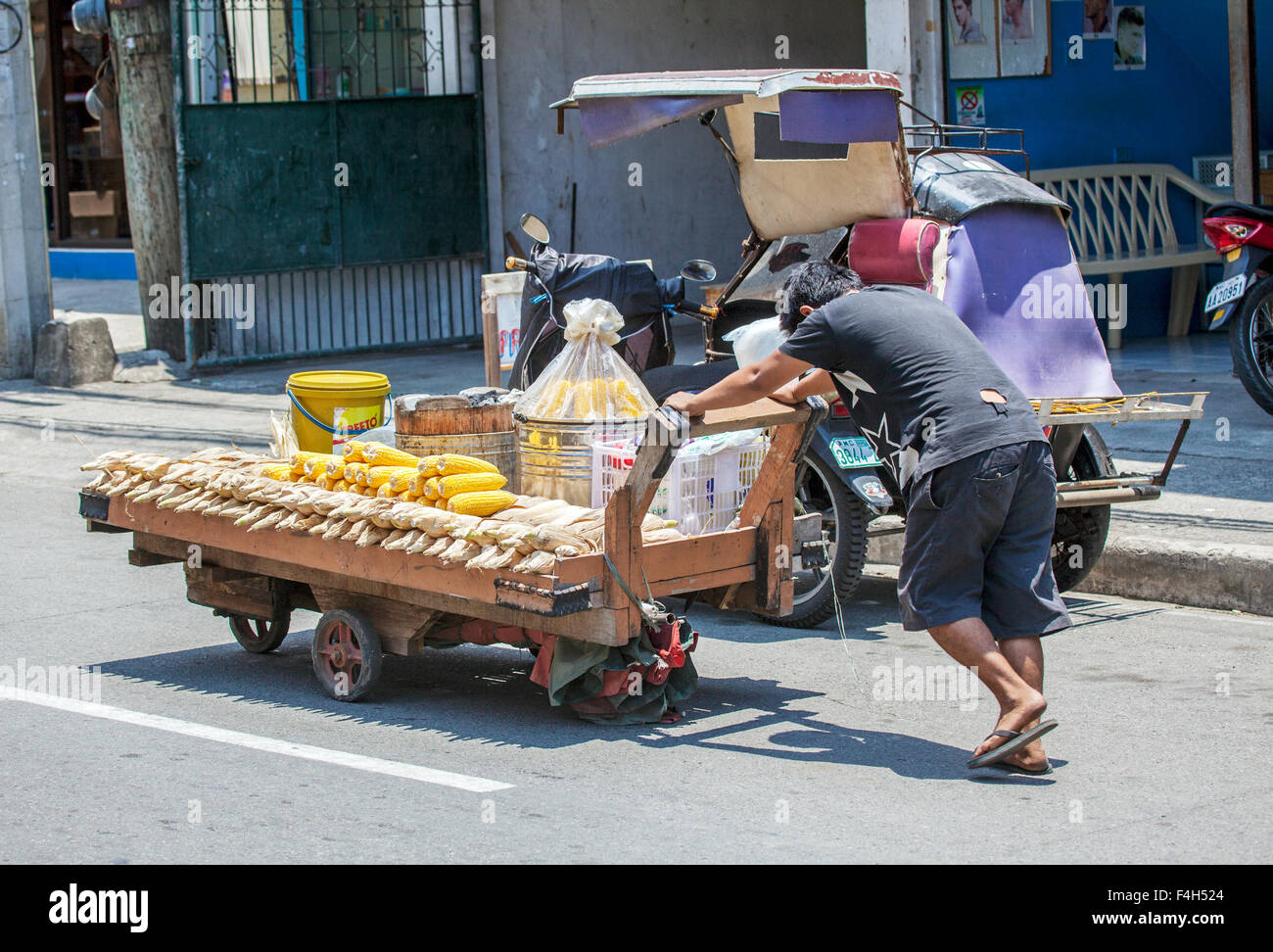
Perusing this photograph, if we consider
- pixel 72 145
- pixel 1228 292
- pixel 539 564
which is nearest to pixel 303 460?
pixel 539 564

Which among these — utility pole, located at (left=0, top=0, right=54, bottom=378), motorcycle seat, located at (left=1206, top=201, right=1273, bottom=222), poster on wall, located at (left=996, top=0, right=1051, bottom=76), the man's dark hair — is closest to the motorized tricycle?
the man's dark hair

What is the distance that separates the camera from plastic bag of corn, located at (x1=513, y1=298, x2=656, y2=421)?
598cm

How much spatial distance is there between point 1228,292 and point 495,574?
607cm

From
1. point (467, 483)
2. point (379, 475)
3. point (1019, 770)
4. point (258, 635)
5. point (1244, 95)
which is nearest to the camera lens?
point (1019, 770)

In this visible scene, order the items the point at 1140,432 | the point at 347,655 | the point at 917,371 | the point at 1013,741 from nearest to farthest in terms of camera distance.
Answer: the point at 1013,741 < the point at 917,371 < the point at 347,655 < the point at 1140,432

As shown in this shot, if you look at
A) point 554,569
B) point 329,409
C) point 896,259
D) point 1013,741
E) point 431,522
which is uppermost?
point 896,259

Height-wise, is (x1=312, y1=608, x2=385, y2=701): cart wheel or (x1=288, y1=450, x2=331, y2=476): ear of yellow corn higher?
(x1=288, y1=450, x2=331, y2=476): ear of yellow corn

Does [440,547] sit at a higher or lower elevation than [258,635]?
higher

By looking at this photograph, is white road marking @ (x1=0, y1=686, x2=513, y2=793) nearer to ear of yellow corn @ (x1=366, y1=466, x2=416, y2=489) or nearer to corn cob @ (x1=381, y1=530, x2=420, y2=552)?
corn cob @ (x1=381, y1=530, x2=420, y2=552)

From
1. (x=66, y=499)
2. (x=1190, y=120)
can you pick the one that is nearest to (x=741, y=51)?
(x=1190, y=120)

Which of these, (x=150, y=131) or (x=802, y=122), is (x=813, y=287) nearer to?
(x=802, y=122)

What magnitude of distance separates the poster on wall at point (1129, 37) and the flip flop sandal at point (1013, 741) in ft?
32.2

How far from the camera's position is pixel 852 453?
6.82m

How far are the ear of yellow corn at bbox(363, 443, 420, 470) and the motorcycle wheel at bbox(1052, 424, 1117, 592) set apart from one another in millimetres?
2895
